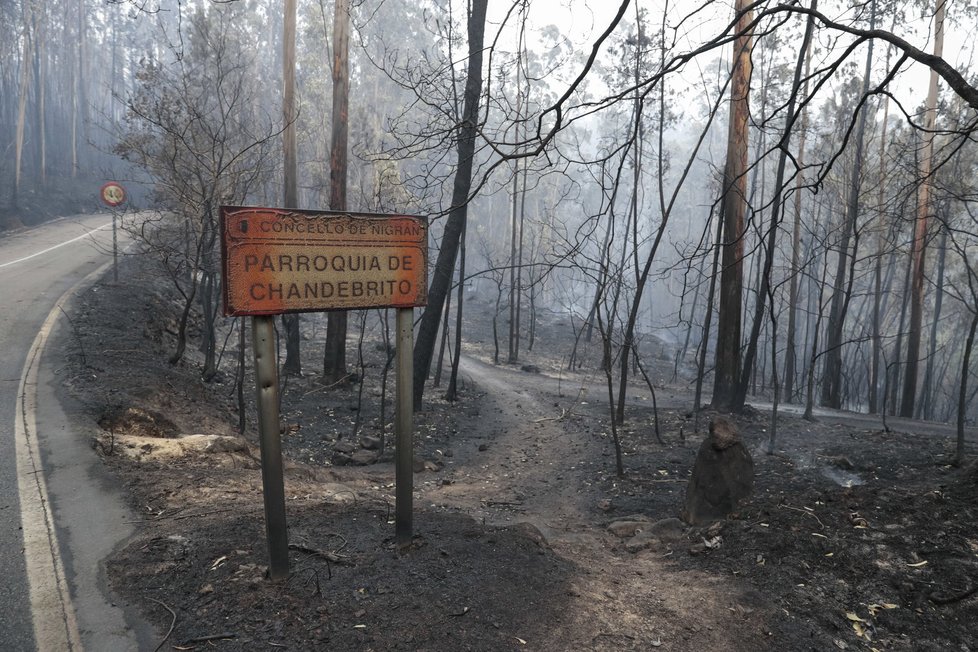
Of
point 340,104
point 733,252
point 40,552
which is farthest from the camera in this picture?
point 340,104

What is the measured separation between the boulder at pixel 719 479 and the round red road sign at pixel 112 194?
1515 cm

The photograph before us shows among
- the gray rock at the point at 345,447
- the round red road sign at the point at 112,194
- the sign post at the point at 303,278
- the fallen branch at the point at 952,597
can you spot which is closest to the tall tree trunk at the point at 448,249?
the gray rock at the point at 345,447

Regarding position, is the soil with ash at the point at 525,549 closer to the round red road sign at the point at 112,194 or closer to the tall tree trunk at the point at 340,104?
the tall tree trunk at the point at 340,104

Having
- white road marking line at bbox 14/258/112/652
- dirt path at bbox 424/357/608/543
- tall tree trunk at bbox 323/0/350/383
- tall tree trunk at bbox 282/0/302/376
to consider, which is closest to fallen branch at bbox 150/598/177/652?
white road marking line at bbox 14/258/112/652

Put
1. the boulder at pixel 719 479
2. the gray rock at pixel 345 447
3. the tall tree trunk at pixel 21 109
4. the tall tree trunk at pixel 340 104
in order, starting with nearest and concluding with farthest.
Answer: the boulder at pixel 719 479
the gray rock at pixel 345 447
the tall tree trunk at pixel 340 104
the tall tree trunk at pixel 21 109

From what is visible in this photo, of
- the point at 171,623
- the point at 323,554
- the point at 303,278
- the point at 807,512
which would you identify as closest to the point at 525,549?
the point at 323,554

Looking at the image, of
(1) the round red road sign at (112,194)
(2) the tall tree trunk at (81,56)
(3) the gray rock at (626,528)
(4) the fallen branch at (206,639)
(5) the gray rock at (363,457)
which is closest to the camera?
(4) the fallen branch at (206,639)

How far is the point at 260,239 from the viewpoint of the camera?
3387 millimetres

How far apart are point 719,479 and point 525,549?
2510 millimetres

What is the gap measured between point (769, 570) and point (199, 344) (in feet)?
49.1

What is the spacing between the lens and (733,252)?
11.3 meters

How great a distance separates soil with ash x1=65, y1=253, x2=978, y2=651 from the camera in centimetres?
335

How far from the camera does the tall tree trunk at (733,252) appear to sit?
10969 mm

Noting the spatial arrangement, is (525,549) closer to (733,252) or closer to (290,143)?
(733,252)
